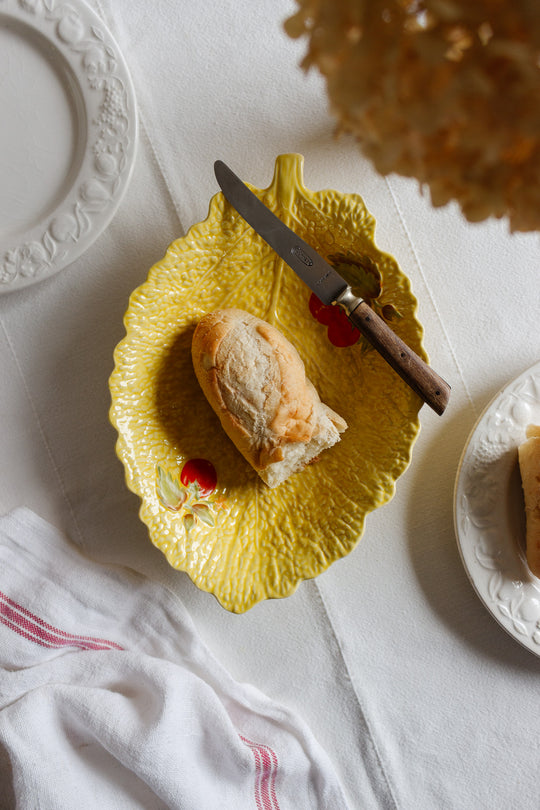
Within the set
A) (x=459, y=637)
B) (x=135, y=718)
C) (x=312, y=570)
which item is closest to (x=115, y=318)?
(x=312, y=570)

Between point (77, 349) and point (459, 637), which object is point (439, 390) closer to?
point (459, 637)

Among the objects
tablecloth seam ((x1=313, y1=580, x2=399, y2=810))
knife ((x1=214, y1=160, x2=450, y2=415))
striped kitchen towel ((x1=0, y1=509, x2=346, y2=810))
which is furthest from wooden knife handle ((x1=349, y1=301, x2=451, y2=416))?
striped kitchen towel ((x1=0, y1=509, x2=346, y2=810))

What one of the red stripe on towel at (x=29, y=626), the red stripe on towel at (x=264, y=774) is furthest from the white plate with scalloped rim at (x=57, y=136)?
the red stripe on towel at (x=264, y=774)

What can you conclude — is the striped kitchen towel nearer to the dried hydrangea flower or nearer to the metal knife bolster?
the metal knife bolster

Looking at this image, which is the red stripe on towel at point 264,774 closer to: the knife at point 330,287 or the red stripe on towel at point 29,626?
the red stripe on towel at point 29,626

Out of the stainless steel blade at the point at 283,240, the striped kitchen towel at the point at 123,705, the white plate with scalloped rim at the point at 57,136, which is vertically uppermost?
the white plate with scalloped rim at the point at 57,136

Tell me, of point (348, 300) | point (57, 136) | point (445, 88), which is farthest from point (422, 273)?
point (445, 88)
